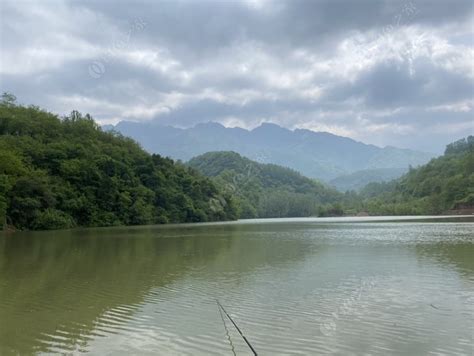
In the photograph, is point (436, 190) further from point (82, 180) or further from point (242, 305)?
point (242, 305)

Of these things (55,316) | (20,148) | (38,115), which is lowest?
(55,316)

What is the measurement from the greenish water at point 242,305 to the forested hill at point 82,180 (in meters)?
40.6

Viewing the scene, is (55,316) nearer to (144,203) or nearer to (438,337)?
(438,337)

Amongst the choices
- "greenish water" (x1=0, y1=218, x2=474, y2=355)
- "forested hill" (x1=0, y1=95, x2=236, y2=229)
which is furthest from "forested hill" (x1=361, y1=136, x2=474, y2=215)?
"greenish water" (x1=0, y1=218, x2=474, y2=355)

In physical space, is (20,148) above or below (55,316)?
above

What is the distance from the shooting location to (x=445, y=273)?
56.1 ft

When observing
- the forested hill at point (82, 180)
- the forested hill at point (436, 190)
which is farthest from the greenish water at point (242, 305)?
the forested hill at point (436, 190)

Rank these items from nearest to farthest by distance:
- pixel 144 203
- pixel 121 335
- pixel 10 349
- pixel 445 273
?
pixel 10 349, pixel 121 335, pixel 445 273, pixel 144 203

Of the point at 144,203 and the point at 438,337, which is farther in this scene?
the point at 144,203

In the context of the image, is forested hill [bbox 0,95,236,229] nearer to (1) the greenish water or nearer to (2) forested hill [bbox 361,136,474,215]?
(1) the greenish water

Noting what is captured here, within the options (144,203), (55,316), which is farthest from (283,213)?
(55,316)

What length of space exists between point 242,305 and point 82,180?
6572 centimetres

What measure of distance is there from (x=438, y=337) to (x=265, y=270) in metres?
10.3

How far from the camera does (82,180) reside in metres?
72.9
